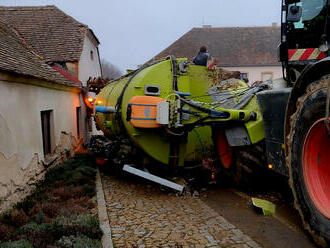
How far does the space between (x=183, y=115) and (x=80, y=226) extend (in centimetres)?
235

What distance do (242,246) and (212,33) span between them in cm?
2766

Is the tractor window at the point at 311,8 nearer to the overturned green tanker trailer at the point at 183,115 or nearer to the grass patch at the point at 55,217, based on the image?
the overturned green tanker trailer at the point at 183,115

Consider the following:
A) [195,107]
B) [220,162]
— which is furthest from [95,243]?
[220,162]

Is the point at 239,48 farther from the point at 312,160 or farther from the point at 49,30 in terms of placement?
the point at 312,160

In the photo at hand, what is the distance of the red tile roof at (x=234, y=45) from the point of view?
26188mm

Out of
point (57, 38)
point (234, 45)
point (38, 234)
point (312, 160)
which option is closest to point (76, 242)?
point (38, 234)

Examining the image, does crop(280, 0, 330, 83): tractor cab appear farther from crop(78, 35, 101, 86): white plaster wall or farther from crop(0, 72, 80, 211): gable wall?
crop(78, 35, 101, 86): white plaster wall

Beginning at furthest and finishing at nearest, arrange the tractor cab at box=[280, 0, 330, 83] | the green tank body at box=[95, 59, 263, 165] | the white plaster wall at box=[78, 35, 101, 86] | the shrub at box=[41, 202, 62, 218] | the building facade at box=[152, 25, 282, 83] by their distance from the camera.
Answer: the building facade at box=[152, 25, 282, 83] < the white plaster wall at box=[78, 35, 101, 86] < the green tank body at box=[95, 59, 263, 165] < the shrub at box=[41, 202, 62, 218] < the tractor cab at box=[280, 0, 330, 83]

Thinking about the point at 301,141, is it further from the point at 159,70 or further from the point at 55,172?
the point at 55,172

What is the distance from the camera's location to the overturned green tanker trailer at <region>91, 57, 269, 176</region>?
15.2 ft

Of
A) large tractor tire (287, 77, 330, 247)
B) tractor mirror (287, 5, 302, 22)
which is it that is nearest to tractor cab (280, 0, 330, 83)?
tractor mirror (287, 5, 302, 22)

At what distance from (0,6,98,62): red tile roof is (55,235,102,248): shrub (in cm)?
869

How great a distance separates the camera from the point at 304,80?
2664 mm

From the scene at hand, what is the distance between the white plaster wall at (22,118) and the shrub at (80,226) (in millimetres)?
1632
